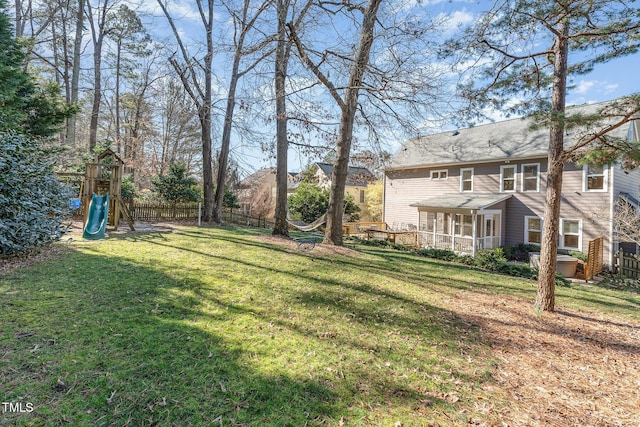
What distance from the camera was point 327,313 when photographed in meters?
4.46

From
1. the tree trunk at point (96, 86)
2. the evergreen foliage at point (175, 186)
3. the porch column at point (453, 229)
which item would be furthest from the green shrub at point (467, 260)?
the tree trunk at point (96, 86)

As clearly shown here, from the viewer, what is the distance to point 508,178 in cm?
1498

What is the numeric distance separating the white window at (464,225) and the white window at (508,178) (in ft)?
6.88

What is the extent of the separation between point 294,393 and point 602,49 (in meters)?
6.88

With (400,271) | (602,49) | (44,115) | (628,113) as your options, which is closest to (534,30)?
(602,49)

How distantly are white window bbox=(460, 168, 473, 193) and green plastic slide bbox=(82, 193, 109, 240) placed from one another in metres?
16.2

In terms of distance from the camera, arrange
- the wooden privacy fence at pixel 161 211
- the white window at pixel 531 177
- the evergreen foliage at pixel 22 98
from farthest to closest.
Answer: the wooden privacy fence at pixel 161 211 → the white window at pixel 531 177 → the evergreen foliage at pixel 22 98

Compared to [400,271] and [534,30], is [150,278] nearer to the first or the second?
[400,271]

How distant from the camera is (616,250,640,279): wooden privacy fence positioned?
1090 cm

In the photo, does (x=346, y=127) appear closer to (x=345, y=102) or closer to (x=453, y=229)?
(x=345, y=102)

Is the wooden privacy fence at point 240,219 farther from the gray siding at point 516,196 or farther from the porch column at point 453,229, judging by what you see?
the porch column at point 453,229

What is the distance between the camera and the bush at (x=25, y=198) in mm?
5387

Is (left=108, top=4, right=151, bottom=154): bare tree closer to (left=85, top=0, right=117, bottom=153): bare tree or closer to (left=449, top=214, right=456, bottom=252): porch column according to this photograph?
(left=85, top=0, right=117, bottom=153): bare tree

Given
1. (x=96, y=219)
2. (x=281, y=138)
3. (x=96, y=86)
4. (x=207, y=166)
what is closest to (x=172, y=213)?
(x=207, y=166)
